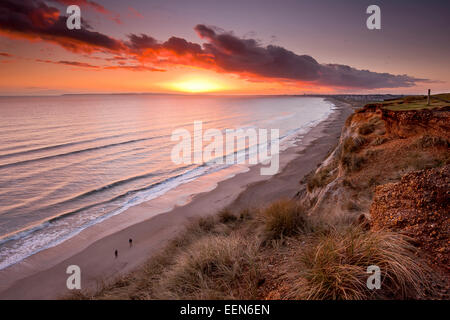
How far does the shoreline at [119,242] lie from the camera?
277 inches

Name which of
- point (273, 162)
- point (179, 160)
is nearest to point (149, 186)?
point (179, 160)

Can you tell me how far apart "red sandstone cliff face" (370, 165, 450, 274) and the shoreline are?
6868 millimetres

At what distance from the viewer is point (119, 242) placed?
906 centimetres

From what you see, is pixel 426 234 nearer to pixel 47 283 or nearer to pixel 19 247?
pixel 47 283

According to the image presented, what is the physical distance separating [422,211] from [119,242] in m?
9.47

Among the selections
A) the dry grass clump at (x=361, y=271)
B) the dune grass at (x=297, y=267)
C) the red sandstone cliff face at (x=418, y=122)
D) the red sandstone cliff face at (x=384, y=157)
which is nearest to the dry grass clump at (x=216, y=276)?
the dune grass at (x=297, y=267)

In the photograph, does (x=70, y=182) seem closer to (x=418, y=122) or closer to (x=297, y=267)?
(x=297, y=267)

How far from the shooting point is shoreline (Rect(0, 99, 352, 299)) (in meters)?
7.04

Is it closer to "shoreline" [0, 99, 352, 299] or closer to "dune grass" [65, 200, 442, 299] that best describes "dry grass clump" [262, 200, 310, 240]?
"dune grass" [65, 200, 442, 299]

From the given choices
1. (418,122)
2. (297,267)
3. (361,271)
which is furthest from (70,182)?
(418,122)

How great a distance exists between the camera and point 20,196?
12.7 metres

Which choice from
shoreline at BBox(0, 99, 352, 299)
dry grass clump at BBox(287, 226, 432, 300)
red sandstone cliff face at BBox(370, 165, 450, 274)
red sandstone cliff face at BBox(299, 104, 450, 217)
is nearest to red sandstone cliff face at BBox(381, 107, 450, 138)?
red sandstone cliff face at BBox(299, 104, 450, 217)
